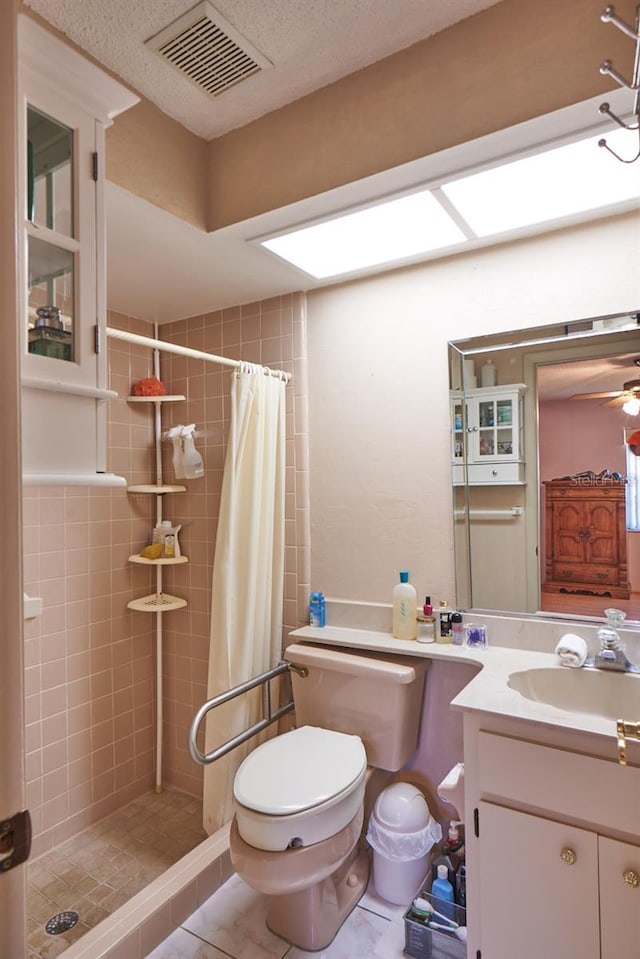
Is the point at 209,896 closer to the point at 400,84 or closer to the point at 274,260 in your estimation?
the point at 274,260

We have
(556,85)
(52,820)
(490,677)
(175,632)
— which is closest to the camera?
(556,85)

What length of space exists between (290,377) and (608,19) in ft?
5.18

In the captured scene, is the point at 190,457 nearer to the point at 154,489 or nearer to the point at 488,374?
the point at 154,489

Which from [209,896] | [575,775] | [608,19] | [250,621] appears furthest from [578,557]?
[209,896]

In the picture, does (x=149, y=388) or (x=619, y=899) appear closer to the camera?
(x=619, y=899)

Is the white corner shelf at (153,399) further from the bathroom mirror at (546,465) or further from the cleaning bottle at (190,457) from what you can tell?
the bathroom mirror at (546,465)

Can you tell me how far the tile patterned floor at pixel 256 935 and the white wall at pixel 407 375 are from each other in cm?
103

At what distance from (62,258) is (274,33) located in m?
0.82

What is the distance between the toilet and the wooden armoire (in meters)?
0.58

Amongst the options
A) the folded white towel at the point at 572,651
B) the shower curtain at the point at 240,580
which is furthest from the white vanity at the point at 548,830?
the shower curtain at the point at 240,580

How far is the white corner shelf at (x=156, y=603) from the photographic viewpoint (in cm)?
242

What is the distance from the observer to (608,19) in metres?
0.84

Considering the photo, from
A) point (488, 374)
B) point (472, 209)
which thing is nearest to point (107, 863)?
point (488, 374)

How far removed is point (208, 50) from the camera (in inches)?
53.6
